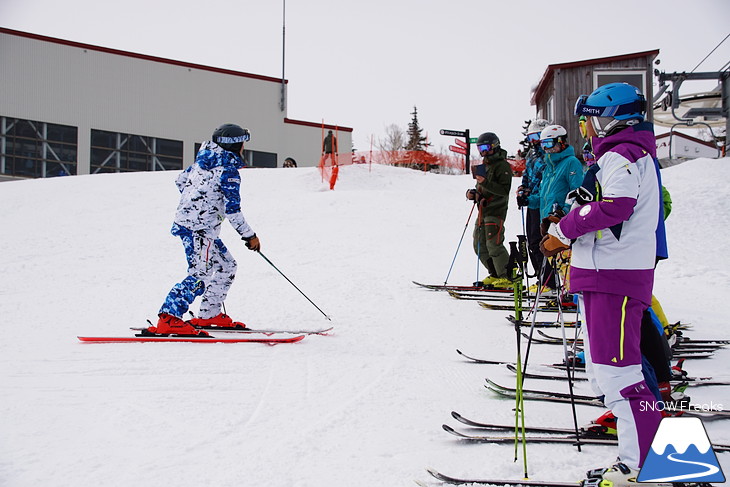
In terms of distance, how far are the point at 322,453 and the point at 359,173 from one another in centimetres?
1710

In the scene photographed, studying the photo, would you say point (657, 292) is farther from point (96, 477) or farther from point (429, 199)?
point (429, 199)

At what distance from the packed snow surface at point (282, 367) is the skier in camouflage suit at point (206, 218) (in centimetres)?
43

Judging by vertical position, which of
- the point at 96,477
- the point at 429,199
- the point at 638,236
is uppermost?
the point at 429,199

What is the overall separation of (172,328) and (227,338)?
0.48 metres

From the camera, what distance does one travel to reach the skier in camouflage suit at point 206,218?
4.98 metres

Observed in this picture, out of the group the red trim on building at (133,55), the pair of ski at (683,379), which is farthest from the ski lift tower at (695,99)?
the red trim on building at (133,55)

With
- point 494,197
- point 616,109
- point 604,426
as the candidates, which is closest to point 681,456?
point 604,426

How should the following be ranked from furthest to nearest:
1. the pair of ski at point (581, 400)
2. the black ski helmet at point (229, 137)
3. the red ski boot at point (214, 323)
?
the red ski boot at point (214, 323) < the black ski helmet at point (229, 137) < the pair of ski at point (581, 400)

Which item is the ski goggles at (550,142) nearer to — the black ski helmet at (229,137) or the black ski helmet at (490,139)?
the black ski helmet at (490,139)

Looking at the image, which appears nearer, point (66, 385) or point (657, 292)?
point (66, 385)

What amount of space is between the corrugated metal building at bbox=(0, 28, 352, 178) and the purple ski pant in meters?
22.9

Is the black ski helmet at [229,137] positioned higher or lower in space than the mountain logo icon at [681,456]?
higher

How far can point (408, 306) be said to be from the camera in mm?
6547

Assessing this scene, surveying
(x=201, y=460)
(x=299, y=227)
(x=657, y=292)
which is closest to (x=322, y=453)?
(x=201, y=460)
